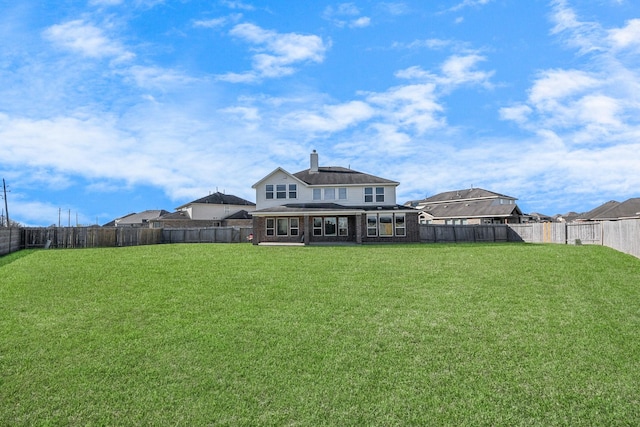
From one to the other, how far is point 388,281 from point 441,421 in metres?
7.23

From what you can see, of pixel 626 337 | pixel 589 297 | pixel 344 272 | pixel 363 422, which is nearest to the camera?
pixel 363 422

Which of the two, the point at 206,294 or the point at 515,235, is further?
the point at 515,235

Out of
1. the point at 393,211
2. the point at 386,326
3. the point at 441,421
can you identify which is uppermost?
the point at 393,211

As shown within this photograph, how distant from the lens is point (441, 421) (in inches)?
238

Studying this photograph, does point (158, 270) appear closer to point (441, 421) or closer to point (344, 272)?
point (344, 272)

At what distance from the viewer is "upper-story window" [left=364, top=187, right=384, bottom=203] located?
109 ft

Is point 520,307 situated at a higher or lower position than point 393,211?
lower

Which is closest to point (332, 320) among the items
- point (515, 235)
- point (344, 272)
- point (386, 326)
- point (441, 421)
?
point (386, 326)

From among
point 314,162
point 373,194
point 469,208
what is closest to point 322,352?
point 373,194

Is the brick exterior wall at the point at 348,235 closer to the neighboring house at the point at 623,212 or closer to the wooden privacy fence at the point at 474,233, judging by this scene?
the wooden privacy fence at the point at 474,233

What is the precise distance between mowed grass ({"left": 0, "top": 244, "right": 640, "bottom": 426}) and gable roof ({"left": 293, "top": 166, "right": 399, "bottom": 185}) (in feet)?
67.1

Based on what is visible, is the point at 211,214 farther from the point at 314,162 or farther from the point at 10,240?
the point at 10,240

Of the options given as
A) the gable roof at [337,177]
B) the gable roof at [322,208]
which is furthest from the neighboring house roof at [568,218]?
the gable roof at [322,208]

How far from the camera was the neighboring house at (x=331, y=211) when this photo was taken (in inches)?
1248
